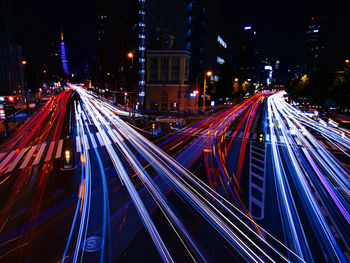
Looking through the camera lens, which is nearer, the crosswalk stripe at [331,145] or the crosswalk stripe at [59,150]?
the crosswalk stripe at [59,150]

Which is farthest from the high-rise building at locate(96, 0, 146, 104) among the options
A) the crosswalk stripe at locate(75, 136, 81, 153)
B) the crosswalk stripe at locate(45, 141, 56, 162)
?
the crosswalk stripe at locate(45, 141, 56, 162)

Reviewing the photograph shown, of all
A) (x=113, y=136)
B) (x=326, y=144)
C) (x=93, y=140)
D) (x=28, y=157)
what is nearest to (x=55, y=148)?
(x=28, y=157)

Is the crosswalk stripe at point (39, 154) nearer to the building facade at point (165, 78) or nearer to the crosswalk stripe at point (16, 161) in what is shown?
the crosswalk stripe at point (16, 161)

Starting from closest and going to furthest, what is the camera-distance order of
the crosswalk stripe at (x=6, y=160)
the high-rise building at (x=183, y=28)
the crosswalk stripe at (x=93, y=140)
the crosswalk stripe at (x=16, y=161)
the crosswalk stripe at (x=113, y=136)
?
the crosswalk stripe at (x=16, y=161) → the crosswalk stripe at (x=6, y=160) → the crosswalk stripe at (x=93, y=140) → the crosswalk stripe at (x=113, y=136) → the high-rise building at (x=183, y=28)

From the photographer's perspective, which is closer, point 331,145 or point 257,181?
point 257,181

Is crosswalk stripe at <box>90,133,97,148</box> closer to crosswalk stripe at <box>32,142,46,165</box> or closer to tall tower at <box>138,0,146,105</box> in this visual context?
crosswalk stripe at <box>32,142,46,165</box>

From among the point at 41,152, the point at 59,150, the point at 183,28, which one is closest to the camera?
the point at 41,152

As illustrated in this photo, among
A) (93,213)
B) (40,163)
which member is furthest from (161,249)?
(40,163)

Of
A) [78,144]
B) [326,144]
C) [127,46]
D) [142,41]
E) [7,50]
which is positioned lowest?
[78,144]

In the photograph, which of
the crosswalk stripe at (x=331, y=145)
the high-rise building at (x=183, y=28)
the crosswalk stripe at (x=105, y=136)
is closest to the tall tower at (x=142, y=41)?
the high-rise building at (x=183, y=28)

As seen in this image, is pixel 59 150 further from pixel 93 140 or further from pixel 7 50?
pixel 7 50

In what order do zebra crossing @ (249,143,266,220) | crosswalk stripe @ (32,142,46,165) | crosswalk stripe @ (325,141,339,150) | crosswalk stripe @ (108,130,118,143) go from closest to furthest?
zebra crossing @ (249,143,266,220) → crosswalk stripe @ (32,142,46,165) → crosswalk stripe @ (325,141,339,150) → crosswalk stripe @ (108,130,118,143)

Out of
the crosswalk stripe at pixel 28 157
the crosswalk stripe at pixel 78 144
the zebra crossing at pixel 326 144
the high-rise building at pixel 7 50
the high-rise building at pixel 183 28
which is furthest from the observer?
the high-rise building at pixel 183 28

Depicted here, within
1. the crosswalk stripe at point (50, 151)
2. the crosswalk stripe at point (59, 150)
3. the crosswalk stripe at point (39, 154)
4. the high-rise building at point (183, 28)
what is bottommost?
the crosswalk stripe at point (39, 154)
